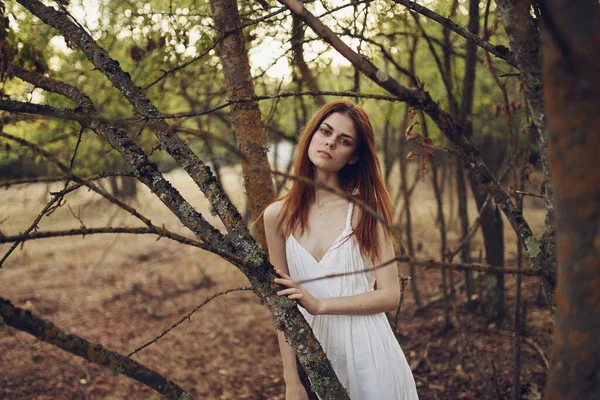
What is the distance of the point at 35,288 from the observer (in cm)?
716

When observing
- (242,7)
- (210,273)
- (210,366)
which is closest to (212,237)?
(242,7)

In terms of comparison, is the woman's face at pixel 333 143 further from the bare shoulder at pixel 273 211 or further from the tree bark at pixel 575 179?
the tree bark at pixel 575 179

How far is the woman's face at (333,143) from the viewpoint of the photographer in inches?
85.7

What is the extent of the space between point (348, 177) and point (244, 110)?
0.67 meters

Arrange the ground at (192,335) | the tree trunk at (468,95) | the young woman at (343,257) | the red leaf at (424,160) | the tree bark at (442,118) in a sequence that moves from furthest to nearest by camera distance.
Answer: the ground at (192,335) < the tree trunk at (468,95) < the young woman at (343,257) < the red leaf at (424,160) < the tree bark at (442,118)

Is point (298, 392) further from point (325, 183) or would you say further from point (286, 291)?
point (325, 183)

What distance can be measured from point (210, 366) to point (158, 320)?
5.09ft

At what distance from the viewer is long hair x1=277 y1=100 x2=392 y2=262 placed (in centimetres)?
218

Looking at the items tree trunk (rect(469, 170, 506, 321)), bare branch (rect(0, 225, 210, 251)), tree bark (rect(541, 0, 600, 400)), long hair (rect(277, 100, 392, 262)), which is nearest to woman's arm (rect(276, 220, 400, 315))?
long hair (rect(277, 100, 392, 262))

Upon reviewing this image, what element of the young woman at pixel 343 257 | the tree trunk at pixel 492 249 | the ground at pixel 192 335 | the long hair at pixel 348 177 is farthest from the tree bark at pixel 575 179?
the tree trunk at pixel 492 249

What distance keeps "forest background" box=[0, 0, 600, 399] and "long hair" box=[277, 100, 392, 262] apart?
151 mm

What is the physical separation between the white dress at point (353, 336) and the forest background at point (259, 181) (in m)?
0.24

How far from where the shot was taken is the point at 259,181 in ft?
8.02

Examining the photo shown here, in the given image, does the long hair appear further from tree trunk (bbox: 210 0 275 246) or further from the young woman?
tree trunk (bbox: 210 0 275 246)
